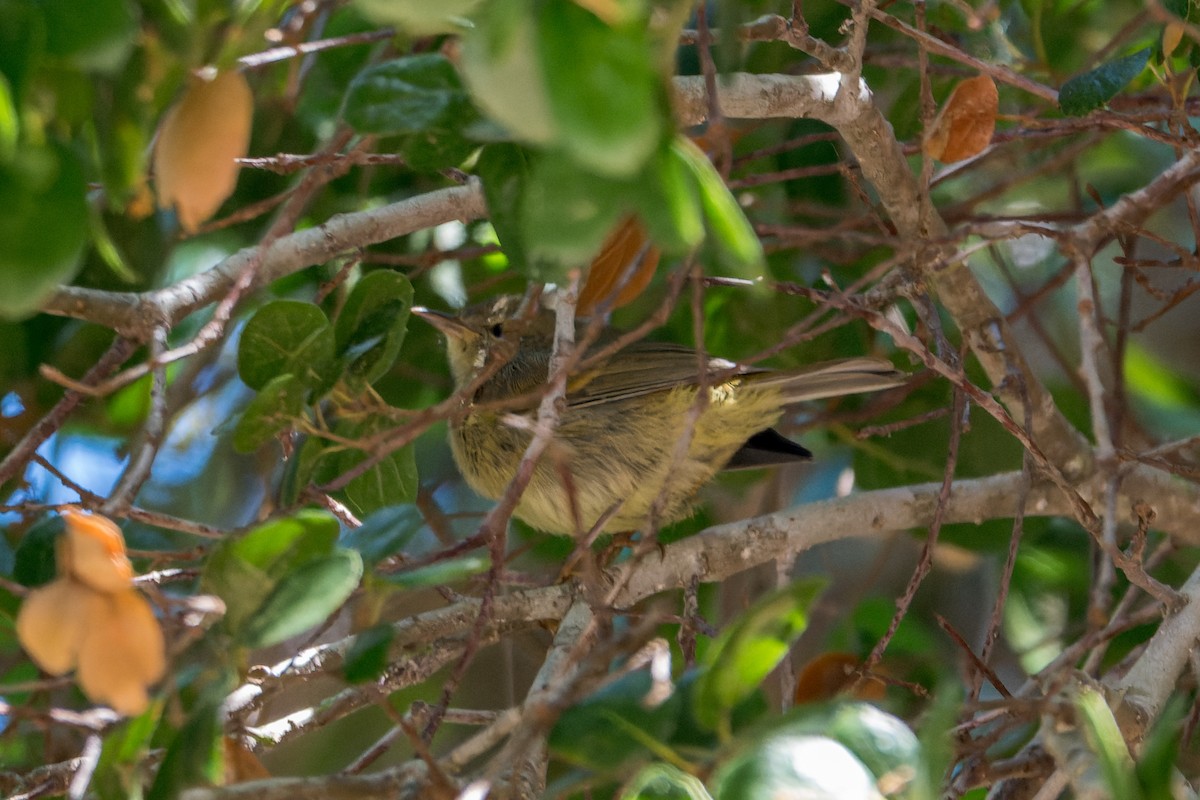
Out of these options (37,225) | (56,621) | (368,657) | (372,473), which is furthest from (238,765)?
(37,225)

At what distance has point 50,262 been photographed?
4.22 ft

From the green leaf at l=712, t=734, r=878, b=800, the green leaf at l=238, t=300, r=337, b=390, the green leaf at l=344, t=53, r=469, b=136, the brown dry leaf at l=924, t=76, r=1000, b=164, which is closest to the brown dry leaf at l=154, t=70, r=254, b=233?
the green leaf at l=344, t=53, r=469, b=136

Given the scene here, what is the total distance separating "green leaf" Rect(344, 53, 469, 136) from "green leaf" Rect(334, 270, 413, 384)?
1.79ft

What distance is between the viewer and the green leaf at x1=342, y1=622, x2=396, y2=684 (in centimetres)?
174

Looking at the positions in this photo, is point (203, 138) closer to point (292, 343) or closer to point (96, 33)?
point (96, 33)

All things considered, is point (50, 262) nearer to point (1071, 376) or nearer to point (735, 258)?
point (735, 258)

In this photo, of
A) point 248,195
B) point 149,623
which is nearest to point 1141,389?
point 248,195

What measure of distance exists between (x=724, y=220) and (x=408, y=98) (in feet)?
2.71

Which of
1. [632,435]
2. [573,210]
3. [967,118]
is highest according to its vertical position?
[573,210]

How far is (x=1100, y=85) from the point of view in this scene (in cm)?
243

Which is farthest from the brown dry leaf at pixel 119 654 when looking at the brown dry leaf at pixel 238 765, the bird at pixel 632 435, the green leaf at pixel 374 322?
the bird at pixel 632 435

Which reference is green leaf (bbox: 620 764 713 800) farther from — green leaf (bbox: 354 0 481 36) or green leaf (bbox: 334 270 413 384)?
green leaf (bbox: 334 270 413 384)

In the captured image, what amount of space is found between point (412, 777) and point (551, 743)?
0.33 meters

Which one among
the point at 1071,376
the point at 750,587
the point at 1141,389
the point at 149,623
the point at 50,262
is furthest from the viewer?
the point at 1141,389
